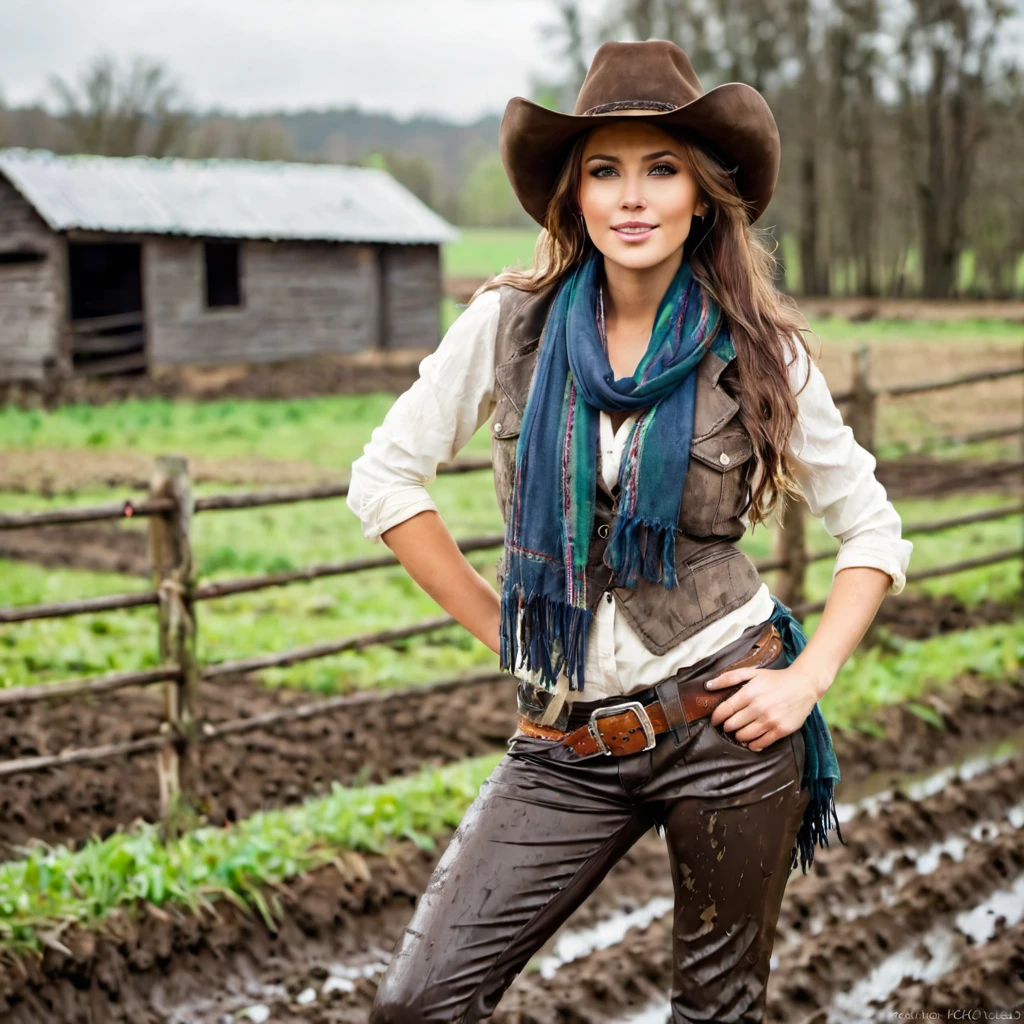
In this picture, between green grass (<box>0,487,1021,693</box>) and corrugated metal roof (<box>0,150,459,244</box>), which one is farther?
corrugated metal roof (<box>0,150,459,244</box>)

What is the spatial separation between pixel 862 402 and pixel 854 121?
3049 cm

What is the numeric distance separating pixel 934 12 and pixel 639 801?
32287 millimetres

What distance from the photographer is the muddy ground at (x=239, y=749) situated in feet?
15.0

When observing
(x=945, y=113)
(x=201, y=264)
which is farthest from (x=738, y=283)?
(x=945, y=113)

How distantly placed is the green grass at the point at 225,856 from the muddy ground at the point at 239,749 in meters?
0.22

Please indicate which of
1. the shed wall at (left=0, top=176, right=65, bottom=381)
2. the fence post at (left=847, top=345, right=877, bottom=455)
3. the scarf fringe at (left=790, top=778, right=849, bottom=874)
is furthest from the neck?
the shed wall at (left=0, top=176, right=65, bottom=381)

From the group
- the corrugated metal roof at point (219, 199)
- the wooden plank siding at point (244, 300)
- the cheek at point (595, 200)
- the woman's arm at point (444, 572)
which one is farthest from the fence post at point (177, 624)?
the wooden plank siding at point (244, 300)

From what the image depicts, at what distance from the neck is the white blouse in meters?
0.20

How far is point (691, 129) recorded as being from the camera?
2.13 metres

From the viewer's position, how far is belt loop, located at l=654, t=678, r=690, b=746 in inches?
81.3

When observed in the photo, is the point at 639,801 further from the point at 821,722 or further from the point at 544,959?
the point at 544,959

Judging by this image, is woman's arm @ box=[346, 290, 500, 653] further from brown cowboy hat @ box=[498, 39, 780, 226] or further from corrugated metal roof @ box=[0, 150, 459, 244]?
corrugated metal roof @ box=[0, 150, 459, 244]

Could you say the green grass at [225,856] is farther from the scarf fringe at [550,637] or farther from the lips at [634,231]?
the lips at [634,231]

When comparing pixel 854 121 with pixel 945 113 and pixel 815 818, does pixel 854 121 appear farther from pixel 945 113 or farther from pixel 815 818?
pixel 815 818
